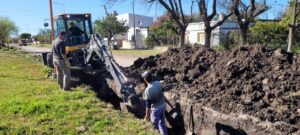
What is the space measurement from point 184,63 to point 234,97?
320 centimetres

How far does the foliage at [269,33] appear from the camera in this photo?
2586 cm

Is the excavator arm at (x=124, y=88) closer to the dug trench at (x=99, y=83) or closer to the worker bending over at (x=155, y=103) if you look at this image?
the dug trench at (x=99, y=83)

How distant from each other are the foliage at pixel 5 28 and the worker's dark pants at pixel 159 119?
50.5 meters

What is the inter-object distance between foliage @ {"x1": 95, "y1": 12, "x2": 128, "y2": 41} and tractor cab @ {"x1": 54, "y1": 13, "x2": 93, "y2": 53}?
37978 millimetres

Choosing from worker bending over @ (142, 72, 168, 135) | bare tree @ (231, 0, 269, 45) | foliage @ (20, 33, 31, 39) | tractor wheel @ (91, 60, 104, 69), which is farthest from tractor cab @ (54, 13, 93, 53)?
foliage @ (20, 33, 31, 39)

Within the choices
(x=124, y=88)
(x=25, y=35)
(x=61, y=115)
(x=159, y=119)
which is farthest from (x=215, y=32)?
(x=25, y=35)

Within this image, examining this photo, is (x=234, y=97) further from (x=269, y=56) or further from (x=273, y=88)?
(x=269, y=56)

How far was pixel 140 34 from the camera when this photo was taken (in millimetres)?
50000

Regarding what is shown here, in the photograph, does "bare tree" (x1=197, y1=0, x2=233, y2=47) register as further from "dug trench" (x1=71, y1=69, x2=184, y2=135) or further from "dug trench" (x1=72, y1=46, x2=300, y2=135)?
"dug trench" (x1=72, y1=46, x2=300, y2=135)

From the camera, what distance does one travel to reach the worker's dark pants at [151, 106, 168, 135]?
660cm

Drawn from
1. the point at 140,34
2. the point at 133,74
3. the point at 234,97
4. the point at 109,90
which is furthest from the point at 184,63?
the point at 140,34

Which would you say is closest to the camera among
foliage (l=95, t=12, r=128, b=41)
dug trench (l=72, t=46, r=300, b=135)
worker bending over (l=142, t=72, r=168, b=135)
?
dug trench (l=72, t=46, r=300, b=135)

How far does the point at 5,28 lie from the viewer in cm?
5441

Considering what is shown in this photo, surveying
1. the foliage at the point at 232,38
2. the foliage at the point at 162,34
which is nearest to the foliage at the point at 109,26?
the foliage at the point at 162,34
